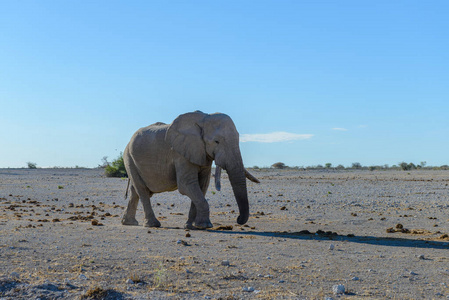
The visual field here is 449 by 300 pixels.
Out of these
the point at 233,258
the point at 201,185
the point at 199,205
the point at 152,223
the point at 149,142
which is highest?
the point at 149,142

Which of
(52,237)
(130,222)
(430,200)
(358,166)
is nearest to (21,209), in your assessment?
(130,222)

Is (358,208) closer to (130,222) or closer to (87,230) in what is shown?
(130,222)

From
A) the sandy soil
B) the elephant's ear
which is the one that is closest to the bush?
the sandy soil

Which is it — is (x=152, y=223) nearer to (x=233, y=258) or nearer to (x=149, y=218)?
(x=149, y=218)

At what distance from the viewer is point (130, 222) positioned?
16.6 metres

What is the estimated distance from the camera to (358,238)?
13289mm

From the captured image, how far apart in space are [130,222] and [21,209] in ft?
17.8

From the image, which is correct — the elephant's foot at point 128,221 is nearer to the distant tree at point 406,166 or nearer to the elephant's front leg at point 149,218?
the elephant's front leg at point 149,218

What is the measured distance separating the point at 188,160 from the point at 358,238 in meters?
4.85

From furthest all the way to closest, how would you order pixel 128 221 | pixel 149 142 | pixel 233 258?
1. pixel 128 221
2. pixel 149 142
3. pixel 233 258

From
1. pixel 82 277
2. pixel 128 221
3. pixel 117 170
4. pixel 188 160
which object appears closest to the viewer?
pixel 82 277

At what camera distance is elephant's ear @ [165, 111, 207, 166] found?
49.0 feet

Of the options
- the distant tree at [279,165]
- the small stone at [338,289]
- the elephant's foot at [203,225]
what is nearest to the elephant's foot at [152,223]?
the elephant's foot at [203,225]

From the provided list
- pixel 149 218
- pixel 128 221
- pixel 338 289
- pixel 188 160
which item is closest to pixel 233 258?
pixel 338 289
